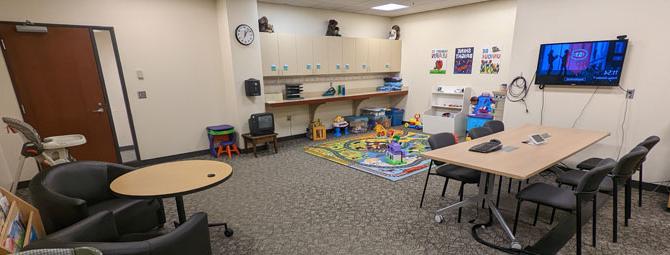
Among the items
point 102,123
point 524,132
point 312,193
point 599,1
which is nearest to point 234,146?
point 102,123

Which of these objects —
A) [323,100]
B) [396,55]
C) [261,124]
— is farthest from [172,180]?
[396,55]

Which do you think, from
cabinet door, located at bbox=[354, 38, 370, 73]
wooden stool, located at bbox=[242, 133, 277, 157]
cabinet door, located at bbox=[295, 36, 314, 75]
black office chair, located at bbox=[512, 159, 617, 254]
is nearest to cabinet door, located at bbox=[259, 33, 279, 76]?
cabinet door, located at bbox=[295, 36, 314, 75]

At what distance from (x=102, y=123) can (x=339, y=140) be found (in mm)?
3806

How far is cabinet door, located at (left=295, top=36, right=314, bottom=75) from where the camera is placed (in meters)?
5.60

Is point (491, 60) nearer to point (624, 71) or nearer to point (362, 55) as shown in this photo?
point (624, 71)

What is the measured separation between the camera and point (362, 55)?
21.6 feet

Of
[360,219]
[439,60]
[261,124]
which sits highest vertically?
[439,60]

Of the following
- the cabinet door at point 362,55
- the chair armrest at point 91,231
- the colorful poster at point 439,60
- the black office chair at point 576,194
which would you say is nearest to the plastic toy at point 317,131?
the cabinet door at point 362,55

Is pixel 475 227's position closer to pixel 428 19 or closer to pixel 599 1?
pixel 599 1

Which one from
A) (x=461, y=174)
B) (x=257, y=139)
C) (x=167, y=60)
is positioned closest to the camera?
(x=461, y=174)

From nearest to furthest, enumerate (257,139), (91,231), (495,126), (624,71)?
1. (91,231)
2. (624,71)
3. (495,126)
4. (257,139)

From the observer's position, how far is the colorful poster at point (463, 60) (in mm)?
5994

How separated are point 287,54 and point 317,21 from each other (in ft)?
3.72

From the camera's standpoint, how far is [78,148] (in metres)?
4.13
